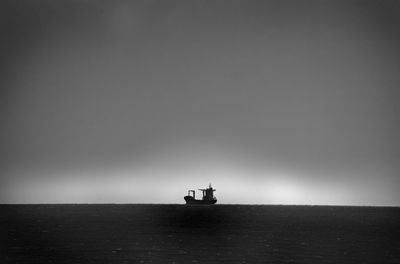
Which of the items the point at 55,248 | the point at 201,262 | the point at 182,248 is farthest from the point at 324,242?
the point at 55,248

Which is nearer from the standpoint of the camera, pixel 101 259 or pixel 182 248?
pixel 101 259

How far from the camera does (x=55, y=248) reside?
7625 cm

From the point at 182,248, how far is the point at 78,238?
22.0 meters

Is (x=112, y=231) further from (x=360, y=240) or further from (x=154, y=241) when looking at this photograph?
(x=360, y=240)

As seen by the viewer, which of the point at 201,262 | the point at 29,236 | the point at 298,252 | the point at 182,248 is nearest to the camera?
the point at 201,262

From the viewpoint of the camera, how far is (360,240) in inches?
3664

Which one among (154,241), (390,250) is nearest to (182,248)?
(154,241)

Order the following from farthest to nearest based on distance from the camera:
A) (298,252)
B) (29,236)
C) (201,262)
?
(29,236)
(298,252)
(201,262)

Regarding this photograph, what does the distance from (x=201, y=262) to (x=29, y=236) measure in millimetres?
44063

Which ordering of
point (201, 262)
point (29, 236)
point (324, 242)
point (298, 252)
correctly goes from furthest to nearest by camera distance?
point (29, 236)
point (324, 242)
point (298, 252)
point (201, 262)

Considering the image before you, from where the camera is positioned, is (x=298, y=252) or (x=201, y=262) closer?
(x=201, y=262)

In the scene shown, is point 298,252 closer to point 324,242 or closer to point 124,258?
point 324,242

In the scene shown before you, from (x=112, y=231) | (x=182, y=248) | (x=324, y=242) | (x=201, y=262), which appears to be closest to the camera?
(x=201, y=262)

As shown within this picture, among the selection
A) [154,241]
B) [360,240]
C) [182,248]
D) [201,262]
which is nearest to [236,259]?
[201,262]
